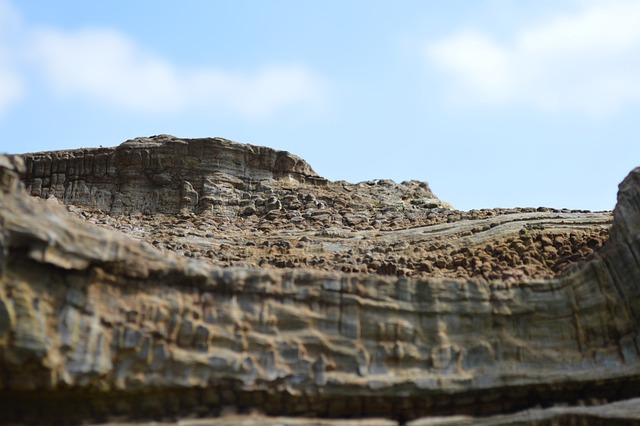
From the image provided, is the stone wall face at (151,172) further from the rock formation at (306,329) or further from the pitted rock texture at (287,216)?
the rock formation at (306,329)

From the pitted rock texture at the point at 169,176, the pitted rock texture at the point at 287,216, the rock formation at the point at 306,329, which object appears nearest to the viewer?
the rock formation at the point at 306,329

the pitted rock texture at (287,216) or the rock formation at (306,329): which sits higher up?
the pitted rock texture at (287,216)

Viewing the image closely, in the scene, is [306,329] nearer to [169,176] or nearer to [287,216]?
[287,216]

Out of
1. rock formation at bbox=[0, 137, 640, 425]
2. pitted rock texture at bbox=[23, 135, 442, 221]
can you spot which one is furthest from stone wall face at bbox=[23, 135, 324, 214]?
rock formation at bbox=[0, 137, 640, 425]

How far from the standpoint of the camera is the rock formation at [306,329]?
11.2m

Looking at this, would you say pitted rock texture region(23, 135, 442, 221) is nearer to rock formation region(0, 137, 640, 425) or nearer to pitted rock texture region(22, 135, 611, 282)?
pitted rock texture region(22, 135, 611, 282)

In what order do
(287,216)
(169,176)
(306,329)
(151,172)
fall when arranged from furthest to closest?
(151,172) < (169,176) < (287,216) < (306,329)

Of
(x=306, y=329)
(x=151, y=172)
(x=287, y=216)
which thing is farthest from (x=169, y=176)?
(x=306, y=329)

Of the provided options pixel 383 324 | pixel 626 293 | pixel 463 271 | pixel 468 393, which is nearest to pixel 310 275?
pixel 383 324

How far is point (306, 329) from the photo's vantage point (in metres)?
12.8

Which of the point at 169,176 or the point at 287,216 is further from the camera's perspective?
the point at 169,176

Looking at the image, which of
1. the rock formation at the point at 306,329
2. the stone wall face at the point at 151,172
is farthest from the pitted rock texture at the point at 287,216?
the rock formation at the point at 306,329

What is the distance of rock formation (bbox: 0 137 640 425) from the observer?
36.9 feet

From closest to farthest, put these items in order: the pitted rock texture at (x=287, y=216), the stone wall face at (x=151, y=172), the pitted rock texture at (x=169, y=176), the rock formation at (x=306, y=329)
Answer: the rock formation at (x=306, y=329) → the pitted rock texture at (x=287, y=216) → the pitted rock texture at (x=169, y=176) → the stone wall face at (x=151, y=172)
